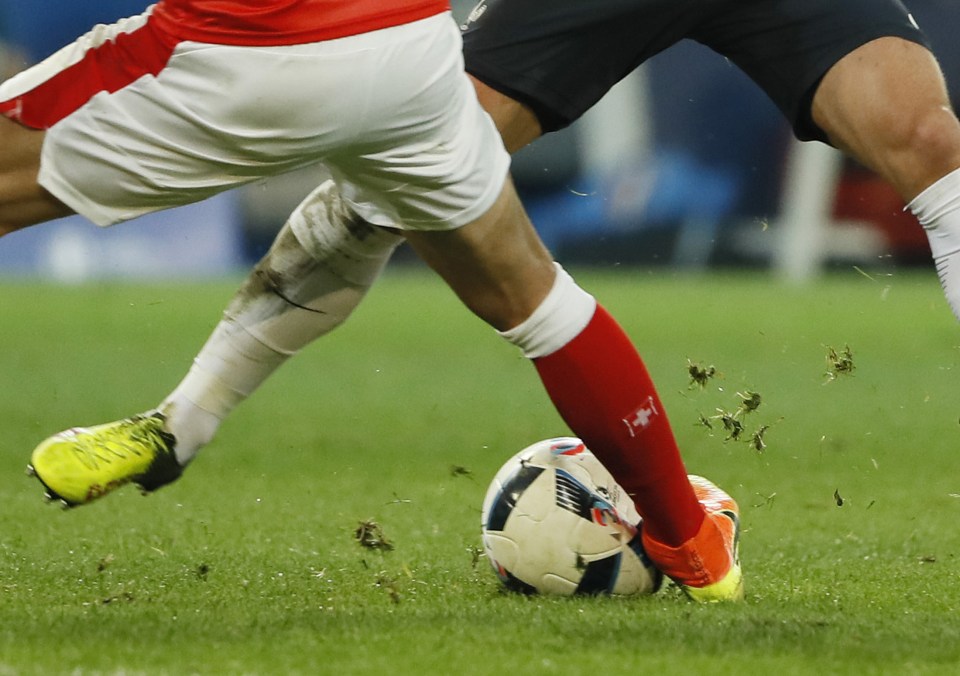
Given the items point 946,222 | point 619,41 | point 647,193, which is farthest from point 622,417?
point 647,193

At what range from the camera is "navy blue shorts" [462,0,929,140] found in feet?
10.5

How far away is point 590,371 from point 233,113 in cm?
81

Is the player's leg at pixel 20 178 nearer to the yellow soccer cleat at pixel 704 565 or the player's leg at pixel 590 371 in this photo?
the player's leg at pixel 590 371

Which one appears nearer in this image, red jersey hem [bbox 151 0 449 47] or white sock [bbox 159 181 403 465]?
red jersey hem [bbox 151 0 449 47]

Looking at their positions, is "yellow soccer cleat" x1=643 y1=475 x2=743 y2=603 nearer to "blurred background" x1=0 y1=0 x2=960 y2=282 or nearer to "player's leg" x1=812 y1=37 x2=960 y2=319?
"player's leg" x1=812 y1=37 x2=960 y2=319

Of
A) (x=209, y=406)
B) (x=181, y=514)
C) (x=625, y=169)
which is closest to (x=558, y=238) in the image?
(x=625, y=169)

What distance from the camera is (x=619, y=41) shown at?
333 cm

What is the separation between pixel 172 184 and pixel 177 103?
14 centimetres

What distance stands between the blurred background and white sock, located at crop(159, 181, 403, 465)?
9305 mm

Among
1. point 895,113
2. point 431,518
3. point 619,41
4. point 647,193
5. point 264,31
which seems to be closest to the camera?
point 264,31

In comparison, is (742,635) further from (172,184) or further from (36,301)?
(36,301)

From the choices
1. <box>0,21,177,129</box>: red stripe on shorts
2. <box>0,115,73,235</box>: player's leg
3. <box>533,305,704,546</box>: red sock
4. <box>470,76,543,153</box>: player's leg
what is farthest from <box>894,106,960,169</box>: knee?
<box>0,115,73,235</box>: player's leg

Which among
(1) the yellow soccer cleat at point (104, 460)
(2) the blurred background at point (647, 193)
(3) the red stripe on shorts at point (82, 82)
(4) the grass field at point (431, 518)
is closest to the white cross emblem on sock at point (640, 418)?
(4) the grass field at point (431, 518)

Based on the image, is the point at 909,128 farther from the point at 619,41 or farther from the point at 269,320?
the point at 269,320
